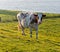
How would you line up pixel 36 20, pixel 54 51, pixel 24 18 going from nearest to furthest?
pixel 54 51
pixel 36 20
pixel 24 18

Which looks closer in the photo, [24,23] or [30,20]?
[30,20]

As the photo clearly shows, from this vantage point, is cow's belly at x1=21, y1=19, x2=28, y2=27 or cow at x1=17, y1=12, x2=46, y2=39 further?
cow's belly at x1=21, y1=19, x2=28, y2=27

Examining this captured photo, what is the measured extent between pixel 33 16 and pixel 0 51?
7329mm

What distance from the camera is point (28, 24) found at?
22.7 metres

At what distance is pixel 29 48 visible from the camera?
57.3 feet

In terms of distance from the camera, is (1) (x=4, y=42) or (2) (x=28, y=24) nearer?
(1) (x=4, y=42)

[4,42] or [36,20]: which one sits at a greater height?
[36,20]

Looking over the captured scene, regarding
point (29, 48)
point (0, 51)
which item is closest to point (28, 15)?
point (29, 48)

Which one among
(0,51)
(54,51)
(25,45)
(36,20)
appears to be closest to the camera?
(0,51)

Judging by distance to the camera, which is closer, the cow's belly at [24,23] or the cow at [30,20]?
the cow at [30,20]

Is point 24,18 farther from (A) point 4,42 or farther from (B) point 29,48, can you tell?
(B) point 29,48

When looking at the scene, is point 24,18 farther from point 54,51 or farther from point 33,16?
point 54,51

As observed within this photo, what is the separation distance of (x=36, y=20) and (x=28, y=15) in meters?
1.32

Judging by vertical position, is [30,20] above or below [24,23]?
above
